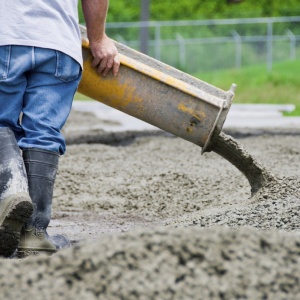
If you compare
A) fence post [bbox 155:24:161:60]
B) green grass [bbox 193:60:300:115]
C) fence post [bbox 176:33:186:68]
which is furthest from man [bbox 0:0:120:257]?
fence post [bbox 176:33:186:68]

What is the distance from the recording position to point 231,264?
108 inches

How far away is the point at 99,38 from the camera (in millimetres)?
4535

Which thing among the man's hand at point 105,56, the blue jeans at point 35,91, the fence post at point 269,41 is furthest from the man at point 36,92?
the fence post at point 269,41

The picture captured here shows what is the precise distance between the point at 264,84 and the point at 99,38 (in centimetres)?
1535

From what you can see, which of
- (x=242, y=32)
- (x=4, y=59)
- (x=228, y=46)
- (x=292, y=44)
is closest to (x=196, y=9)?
(x=242, y=32)

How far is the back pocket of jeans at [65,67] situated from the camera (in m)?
4.09

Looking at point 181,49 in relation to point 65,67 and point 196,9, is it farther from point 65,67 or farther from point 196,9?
point 65,67

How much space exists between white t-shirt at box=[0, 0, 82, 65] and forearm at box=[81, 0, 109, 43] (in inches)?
11.4

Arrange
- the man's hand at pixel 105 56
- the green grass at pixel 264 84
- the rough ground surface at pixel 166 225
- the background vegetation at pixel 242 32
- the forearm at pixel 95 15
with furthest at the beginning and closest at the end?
1. the background vegetation at pixel 242 32
2. the green grass at pixel 264 84
3. the man's hand at pixel 105 56
4. the forearm at pixel 95 15
5. the rough ground surface at pixel 166 225

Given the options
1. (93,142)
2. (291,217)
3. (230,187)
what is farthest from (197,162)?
(291,217)

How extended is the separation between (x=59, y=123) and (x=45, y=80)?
0.22m

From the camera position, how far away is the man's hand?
4.57 m

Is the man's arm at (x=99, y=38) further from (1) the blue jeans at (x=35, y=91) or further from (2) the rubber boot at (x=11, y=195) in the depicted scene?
(2) the rubber boot at (x=11, y=195)

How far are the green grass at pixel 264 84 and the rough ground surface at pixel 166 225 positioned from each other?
18.6 ft
